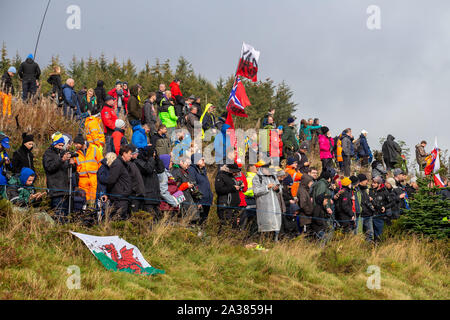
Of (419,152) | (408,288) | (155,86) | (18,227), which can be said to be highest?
(155,86)

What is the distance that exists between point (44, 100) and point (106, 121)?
11.9ft

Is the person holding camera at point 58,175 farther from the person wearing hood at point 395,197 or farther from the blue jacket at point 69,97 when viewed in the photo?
the person wearing hood at point 395,197

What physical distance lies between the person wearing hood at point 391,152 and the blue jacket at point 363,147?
0.67m

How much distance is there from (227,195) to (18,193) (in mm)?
4345

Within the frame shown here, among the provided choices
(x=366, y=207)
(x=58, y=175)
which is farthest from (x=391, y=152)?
(x=58, y=175)

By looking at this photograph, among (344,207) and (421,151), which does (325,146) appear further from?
(344,207)

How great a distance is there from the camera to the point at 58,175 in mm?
10977

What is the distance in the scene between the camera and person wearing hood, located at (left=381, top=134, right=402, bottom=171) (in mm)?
23422

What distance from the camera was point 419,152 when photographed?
24.1 m

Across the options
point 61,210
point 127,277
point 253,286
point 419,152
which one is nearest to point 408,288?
point 253,286

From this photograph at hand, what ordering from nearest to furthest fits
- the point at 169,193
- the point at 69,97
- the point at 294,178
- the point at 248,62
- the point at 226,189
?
the point at 169,193, the point at 226,189, the point at 294,178, the point at 248,62, the point at 69,97

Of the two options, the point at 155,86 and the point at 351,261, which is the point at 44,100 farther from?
the point at 155,86

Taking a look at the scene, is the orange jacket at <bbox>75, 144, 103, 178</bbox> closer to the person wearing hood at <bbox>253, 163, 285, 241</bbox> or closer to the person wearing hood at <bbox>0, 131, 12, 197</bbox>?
the person wearing hood at <bbox>0, 131, 12, 197</bbox>

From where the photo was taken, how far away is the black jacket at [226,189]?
12729 mm
